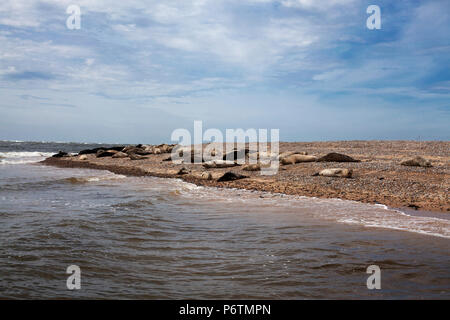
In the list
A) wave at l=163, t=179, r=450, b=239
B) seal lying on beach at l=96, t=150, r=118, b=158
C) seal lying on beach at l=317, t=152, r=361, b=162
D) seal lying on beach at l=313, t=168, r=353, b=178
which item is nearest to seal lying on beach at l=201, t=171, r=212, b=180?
wave at l=163, t=179, r=450, b=239

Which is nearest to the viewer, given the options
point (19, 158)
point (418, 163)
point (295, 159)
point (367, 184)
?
point (367, 184)

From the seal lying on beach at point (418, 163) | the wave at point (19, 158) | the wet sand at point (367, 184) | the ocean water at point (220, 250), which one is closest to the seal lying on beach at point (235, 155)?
the wet sand at point (367, 184)

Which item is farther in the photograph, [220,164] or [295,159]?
[220,164]

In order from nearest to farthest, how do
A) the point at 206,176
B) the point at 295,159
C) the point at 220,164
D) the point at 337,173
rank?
the point at 337,173
the point at 206,176
the point at 295,159
the point at 220,164

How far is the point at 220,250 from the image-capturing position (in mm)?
6512

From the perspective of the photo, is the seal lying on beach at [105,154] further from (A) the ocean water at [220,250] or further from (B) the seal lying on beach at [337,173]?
(B) the seal lying on beach at [337,173]

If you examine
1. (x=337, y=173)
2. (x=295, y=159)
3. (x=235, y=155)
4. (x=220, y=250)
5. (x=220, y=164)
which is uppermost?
(x=235, y=155)

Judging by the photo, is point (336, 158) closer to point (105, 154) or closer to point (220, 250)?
point (220, 250)

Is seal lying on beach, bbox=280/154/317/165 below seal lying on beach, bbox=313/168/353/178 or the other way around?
the other way around

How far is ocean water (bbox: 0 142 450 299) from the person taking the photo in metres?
4.70

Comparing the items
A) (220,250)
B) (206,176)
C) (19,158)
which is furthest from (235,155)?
(19,158)

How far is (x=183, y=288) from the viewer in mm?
4734

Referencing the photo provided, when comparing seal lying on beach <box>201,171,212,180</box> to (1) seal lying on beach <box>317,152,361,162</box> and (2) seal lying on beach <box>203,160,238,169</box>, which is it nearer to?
(2) seal lying on beach <box>203,160,238,169</box>

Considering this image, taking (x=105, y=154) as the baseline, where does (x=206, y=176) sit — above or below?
below
